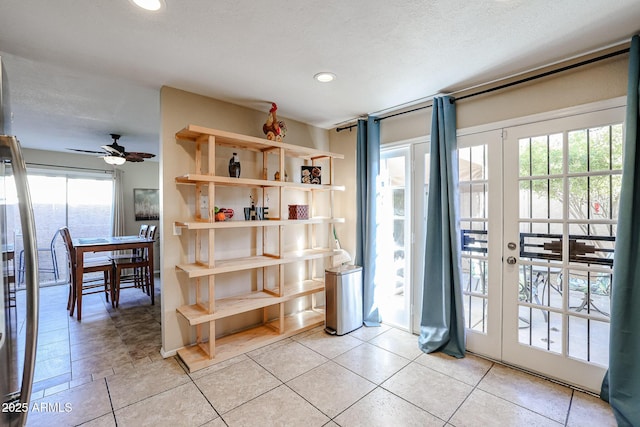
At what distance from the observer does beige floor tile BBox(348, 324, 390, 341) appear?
310 centimetres

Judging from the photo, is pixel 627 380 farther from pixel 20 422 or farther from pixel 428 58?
pixel 20 422

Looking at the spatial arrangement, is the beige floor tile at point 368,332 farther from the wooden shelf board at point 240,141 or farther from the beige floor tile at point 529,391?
the wooden shelf board at point 240,141

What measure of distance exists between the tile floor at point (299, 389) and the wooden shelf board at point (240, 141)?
206cm

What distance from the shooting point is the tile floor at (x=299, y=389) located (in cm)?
190

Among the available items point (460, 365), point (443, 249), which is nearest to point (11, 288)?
point (443, 249)

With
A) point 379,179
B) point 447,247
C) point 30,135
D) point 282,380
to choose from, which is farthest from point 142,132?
point 447,247

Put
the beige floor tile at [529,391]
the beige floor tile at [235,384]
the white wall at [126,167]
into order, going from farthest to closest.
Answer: the white wall at [126,167]
the beige floor tile at [235,384]
the beige floor tile at [529,391]

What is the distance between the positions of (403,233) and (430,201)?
62cm

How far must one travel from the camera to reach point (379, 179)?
3432mm

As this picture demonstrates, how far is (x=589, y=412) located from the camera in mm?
1917

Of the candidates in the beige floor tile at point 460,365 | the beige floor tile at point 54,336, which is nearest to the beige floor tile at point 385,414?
the beige floor tile at point 460,365

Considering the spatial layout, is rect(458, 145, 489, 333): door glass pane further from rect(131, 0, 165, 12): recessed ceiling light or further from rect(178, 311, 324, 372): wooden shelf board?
rect(131, 0, 165, 12): recessed ceiling light

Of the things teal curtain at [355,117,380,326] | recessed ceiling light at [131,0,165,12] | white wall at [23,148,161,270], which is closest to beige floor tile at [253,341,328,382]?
teal curtain at [355,117,380,326]

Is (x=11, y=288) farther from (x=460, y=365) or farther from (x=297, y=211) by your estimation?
(x=460, y=365)
